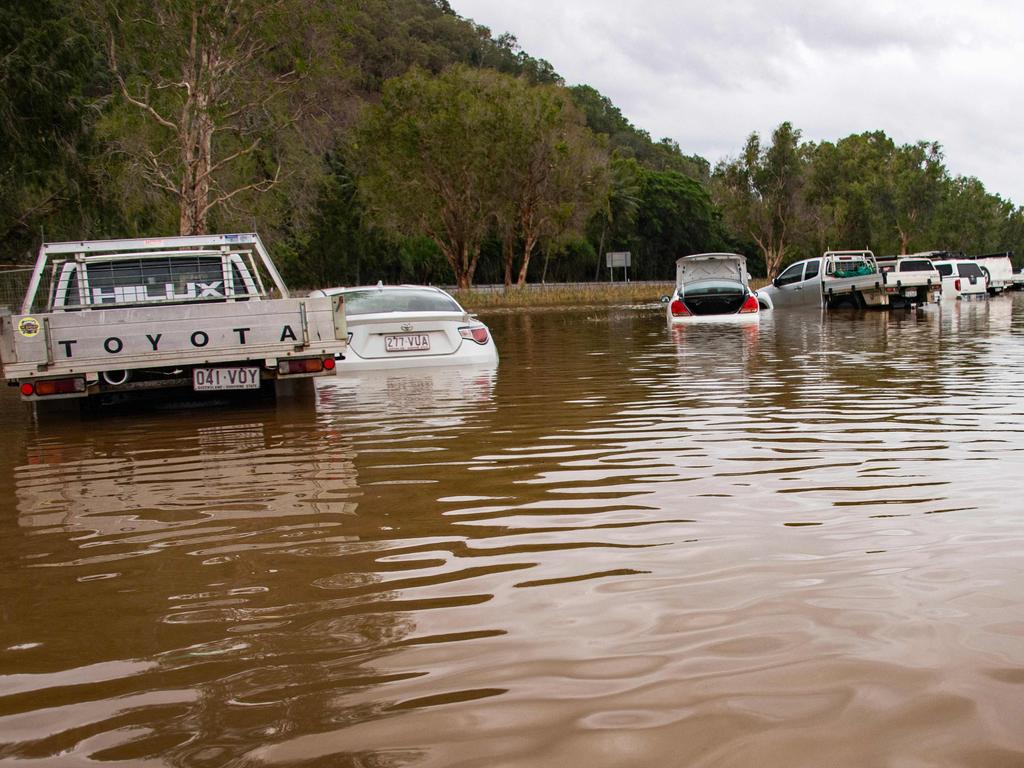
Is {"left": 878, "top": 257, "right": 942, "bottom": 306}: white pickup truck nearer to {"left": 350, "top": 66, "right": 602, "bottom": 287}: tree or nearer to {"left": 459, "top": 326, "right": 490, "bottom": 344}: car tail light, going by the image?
{"left": 459, "top": 326, "right": 490, "bottom": 344}: car tail light

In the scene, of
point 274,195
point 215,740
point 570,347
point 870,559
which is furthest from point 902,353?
point 274,195

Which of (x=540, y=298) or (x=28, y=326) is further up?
(x=540, y=298)

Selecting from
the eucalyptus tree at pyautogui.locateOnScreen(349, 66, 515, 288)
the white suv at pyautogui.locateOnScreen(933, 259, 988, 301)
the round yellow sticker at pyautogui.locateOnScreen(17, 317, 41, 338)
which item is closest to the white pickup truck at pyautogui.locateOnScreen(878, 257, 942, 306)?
the white suv at pyautogui.locateOnScreen(933, 259, 988, 301)

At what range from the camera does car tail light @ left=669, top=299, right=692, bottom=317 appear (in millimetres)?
21719

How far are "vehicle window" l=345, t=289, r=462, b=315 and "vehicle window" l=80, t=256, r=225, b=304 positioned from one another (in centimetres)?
185

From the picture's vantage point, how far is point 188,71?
89.1 ft

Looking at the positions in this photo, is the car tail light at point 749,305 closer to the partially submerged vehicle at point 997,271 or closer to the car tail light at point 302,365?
the car tail light at point 302,365

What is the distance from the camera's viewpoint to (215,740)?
2539mm

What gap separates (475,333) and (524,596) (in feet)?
26.8

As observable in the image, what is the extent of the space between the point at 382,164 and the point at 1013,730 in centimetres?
4865

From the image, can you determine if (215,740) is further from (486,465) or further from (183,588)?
(486,465)

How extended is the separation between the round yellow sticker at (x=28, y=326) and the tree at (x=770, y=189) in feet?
188

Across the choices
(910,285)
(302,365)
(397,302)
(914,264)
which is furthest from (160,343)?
(914,264)

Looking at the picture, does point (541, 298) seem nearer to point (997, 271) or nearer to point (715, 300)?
point (997, 271)
